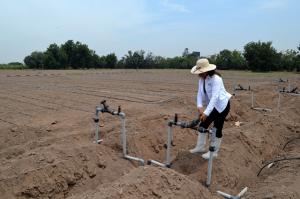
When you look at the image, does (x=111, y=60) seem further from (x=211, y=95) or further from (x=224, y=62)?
(x=211, y=95)

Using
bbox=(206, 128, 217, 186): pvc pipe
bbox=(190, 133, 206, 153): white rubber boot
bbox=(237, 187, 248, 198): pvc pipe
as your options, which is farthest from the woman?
bbox=(237, 187, 248, 198): pvc pipe

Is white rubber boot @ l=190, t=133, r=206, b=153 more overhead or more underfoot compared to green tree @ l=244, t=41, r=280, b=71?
more underfoot

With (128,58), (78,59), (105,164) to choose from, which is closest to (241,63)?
(128,58)

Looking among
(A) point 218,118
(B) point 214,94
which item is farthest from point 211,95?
(A) point 218,118

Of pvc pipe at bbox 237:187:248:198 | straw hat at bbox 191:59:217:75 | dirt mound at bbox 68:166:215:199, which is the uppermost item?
straw hat at bbox 191:59:217:75

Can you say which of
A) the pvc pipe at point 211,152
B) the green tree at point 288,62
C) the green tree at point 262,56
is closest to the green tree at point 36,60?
the green tree at point 262,56

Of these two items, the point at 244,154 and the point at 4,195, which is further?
the point at 244,154

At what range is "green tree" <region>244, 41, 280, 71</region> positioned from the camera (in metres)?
44.2

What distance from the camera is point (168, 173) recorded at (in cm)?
411

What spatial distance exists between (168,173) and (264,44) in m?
44.4

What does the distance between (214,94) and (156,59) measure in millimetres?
54475

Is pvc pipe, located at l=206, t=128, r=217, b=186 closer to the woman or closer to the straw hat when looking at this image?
the woman

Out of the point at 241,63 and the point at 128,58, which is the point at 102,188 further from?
the point at 128,58

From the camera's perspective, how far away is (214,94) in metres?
5.02
